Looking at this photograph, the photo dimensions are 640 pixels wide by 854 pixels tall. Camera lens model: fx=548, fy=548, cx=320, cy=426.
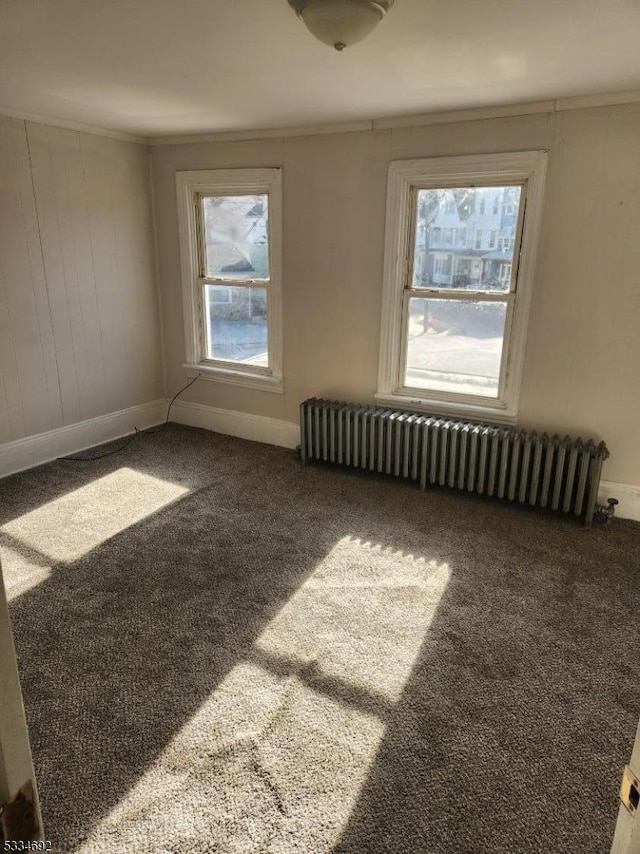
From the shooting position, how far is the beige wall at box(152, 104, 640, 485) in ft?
10.5

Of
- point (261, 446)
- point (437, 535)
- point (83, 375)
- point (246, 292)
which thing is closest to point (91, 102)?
point (246, 292)

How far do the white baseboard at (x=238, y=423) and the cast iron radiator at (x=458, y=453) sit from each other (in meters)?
0.39

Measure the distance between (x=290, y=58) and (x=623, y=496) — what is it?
3140 mm

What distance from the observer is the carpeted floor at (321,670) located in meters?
1.66

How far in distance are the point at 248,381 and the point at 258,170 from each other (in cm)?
168

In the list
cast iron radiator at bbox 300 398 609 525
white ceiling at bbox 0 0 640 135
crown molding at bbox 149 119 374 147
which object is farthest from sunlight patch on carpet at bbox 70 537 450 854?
crown molding at bbox 149 119 374 147

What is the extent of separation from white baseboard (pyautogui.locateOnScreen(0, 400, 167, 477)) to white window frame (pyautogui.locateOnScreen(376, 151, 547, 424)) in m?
2.28

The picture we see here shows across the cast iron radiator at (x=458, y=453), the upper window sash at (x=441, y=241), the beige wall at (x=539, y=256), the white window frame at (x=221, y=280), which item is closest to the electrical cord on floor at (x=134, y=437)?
the white window frame at (x=221, y=280)

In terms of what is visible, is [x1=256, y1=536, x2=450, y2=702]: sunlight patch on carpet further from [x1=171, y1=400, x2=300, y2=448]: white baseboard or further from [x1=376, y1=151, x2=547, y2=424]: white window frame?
[x1=171, y1=400, x2=300, y2=448]: white baseboard

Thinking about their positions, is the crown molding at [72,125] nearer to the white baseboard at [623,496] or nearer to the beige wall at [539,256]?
the beige wall at [539,256]

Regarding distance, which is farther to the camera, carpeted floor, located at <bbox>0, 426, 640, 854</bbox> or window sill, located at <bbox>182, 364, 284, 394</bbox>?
window sill, located at <bbox>182, 364, 284, 394</bbox>

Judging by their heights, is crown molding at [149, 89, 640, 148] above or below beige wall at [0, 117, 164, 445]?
above

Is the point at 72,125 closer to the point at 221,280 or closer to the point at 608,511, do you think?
the point at 221,280

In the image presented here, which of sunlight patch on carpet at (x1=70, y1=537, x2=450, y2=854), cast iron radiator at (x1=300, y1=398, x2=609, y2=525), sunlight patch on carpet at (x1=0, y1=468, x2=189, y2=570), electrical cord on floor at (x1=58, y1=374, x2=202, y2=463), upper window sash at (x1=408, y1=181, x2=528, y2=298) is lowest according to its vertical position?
sunlight patch on carpet at (x1=70, y1=537, x2=450, y2=854)
